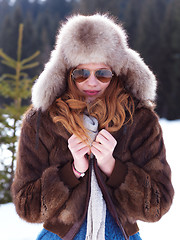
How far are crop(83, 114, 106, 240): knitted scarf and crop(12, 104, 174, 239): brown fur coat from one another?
0.06m

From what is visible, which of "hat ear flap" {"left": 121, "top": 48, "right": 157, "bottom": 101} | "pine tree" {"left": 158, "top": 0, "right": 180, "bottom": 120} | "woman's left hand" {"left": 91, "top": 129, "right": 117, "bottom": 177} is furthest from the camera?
"pine tree" {"left": 158, "top": 0, "right": 180, "bottom": 120}

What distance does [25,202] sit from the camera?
4.76ft

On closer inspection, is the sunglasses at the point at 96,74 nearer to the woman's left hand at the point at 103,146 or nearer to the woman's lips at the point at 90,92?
the woman's lips at the point at 90,92

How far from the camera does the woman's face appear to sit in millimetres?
1499

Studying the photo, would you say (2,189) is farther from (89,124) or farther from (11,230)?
(89,124)

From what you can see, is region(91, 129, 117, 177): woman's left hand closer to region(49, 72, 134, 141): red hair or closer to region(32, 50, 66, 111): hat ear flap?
region(49, 72, 134, 141): red hair

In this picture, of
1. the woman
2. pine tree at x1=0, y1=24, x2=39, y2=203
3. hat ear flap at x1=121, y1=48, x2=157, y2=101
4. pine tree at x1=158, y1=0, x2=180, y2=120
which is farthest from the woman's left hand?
pine tree at x1=158, y1=0, x2=180, y2=120

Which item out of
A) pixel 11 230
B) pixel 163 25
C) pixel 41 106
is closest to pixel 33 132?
pixel 41 106

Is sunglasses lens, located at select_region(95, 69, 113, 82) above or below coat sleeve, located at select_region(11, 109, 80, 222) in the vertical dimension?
above

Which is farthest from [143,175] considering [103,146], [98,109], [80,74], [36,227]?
[36,227]

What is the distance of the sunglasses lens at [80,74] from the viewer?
1489 millimetres

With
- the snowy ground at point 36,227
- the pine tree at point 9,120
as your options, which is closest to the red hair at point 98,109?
the snowy ground at point 36,227

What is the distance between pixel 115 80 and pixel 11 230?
9.39 ft

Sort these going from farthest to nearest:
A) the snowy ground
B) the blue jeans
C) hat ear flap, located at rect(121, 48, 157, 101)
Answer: the snowy ground < hat ear flap, located at rect(121, 48, 157, 101) < the blue jeans
